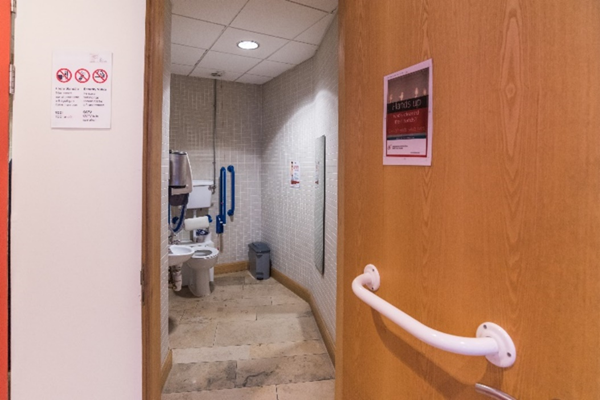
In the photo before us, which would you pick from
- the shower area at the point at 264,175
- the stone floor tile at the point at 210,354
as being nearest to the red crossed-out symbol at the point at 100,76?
the shower area at the point at 264,175

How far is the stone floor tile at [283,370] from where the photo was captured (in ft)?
7.27

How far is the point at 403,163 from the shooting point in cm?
77

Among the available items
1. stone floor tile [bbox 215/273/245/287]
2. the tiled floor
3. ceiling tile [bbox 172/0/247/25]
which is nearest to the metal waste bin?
stone floor tile [bbox 215/273/245/287]

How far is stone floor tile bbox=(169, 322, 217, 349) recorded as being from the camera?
104 inches

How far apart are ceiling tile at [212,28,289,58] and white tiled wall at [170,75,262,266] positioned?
41.9 inches

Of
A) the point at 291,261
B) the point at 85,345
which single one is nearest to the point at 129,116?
the point at 85,345

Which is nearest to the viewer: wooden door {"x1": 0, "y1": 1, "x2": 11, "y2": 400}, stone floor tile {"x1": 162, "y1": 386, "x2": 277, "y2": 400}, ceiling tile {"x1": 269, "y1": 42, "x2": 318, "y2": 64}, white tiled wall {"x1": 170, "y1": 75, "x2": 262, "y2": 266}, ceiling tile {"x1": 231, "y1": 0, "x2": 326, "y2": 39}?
wooden door {"x1": 0, "y1": 1, "x2": 11, "y2": 400}

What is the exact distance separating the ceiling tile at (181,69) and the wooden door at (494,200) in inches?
131

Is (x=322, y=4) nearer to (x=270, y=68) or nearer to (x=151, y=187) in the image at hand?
(x=270, y=68)

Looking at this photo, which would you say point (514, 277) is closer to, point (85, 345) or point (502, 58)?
point (502, 58)

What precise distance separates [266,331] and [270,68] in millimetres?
2855

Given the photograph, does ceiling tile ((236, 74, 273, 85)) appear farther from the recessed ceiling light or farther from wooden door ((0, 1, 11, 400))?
wooden door ((0, 1, 11, 400))

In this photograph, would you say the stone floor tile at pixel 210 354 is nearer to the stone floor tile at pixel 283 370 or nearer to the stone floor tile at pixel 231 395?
the stone floor tile at pixel 283 370

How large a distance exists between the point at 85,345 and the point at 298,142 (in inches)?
114
